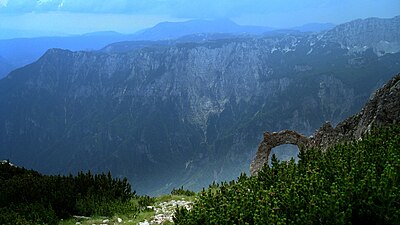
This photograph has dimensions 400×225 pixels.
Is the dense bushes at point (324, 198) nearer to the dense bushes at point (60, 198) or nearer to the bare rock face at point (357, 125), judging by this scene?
the bare rock face at point (357, 125)

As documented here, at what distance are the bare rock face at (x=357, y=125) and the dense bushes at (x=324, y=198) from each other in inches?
106

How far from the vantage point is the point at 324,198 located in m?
7.96

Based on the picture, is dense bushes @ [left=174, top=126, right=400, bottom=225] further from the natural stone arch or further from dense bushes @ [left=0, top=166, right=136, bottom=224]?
the natural stone arch

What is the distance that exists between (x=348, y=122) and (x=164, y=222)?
17063mm

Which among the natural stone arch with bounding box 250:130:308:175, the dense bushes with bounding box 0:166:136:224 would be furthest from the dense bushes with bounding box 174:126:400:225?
the natural stone arch with bounding box 250:130:308:175

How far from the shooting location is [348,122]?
26375 mm

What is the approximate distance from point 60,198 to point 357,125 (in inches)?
708

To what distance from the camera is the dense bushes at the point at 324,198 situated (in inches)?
304

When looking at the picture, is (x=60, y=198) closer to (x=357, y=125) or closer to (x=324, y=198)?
(x=324, y=198)

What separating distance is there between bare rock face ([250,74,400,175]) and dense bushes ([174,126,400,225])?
2.70m

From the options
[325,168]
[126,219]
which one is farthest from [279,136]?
[325,168]

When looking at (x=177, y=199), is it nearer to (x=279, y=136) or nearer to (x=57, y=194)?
(x=57, y=194)

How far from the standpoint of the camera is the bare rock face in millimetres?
19484

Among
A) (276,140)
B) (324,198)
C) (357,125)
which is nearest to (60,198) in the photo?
(324,198)
